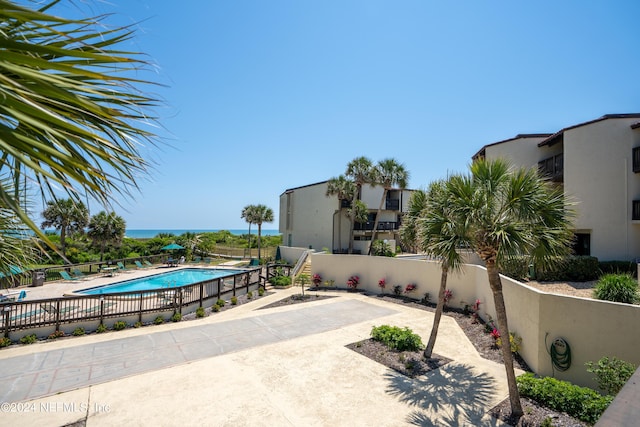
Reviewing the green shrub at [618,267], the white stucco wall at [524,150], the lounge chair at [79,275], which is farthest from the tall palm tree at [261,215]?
the green shrub at [618,267]

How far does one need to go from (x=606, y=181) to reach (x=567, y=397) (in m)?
16.0

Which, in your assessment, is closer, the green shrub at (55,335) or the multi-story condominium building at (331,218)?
the green shrub at (55,335)

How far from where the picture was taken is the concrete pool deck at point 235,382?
5801mm

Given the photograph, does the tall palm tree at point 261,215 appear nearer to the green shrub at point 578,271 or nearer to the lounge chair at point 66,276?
the lounge chair at point 66,276

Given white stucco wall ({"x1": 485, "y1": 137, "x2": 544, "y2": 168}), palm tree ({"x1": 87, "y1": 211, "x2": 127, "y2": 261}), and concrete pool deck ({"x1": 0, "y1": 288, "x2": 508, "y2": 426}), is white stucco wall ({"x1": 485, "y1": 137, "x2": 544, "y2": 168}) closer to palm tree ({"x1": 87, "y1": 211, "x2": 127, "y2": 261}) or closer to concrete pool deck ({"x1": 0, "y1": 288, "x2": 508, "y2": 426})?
concrete pool deck ({"x1": 0, "y1": 288, "x2": 508, "y2": 426})

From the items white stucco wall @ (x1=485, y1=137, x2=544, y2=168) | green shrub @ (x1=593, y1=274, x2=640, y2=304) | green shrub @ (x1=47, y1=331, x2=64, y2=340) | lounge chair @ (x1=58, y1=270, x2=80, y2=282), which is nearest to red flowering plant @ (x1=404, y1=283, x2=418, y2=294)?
green shrub @ (x1=593, y1=274, x2=640, y2=304)

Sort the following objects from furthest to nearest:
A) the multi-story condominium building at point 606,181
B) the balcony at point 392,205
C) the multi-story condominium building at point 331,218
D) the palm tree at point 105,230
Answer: the balcony at point 392,205 < the multi-story condominium building at point 331,218 < the palm tree at point 105,230 < the multi-story condominium building at point 606,181

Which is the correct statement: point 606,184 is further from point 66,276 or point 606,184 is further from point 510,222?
point 66,276

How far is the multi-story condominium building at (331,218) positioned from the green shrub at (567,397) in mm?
→ 21247

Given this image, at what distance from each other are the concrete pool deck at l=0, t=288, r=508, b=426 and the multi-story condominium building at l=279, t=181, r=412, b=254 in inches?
741

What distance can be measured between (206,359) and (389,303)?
961 cm

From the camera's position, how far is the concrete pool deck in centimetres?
580

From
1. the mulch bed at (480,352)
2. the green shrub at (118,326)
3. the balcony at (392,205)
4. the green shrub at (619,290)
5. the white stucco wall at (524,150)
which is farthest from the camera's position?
the balcony at (392,205)

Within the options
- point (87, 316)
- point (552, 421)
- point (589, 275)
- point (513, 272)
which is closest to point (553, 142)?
point (589, 275)
